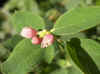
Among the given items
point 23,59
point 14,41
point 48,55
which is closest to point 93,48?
point 48,55

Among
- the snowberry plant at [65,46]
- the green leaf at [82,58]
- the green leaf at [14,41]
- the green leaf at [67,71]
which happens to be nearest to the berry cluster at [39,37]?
the snowberry plant at [65,46]

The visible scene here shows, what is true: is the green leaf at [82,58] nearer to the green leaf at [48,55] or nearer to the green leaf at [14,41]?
the green leaf at [48,55]

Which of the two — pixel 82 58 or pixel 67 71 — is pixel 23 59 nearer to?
pixel 82 58

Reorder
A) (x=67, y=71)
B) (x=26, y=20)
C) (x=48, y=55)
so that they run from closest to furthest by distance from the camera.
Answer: (x=48, y=55) < (x=26, y=20) < (x=67, y=71)

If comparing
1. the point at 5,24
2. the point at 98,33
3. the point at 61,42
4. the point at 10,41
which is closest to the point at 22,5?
the point at 5,24

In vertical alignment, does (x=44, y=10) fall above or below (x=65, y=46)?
below

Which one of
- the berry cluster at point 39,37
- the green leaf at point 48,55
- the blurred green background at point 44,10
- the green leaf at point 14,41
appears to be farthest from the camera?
the blurred green background at point 44,10
